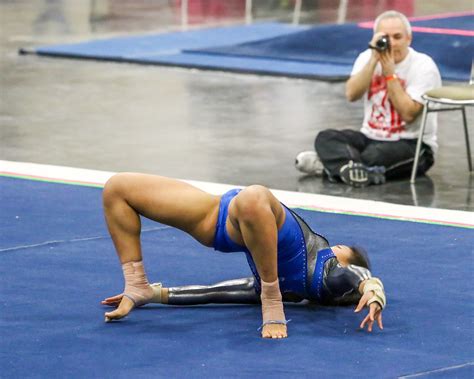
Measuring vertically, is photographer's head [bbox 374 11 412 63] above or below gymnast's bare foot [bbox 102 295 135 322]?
above

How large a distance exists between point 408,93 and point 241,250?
2.85 m

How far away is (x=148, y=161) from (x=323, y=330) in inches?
137

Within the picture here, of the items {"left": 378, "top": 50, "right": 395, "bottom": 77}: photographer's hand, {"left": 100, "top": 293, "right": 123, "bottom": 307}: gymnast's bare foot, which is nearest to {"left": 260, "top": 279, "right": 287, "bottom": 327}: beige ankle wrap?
{"left": 100, "top": 293, "right": 123, "bottom": 307}: gymnast's bare foot

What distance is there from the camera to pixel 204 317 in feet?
16.1

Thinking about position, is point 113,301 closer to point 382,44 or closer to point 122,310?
point 122,310

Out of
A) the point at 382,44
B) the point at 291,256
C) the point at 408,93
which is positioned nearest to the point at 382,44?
the point at 382,44

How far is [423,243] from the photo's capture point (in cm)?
600

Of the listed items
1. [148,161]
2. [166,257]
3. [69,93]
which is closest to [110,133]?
[148,161]

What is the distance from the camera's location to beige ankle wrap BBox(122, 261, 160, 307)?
16.1 ft

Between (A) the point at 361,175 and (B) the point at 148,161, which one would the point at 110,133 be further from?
(A) the point at 361,175

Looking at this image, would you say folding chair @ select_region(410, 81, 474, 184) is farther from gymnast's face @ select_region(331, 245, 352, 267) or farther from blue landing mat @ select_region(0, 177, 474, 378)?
gymnast's face @ select_region(331, 245, 352, 267)

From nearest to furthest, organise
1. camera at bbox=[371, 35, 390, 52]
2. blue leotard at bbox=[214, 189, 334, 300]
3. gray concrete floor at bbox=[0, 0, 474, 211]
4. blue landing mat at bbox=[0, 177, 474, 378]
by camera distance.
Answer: blue landing mat at bbox=[0, 177, 474, 378], blue leotard at bbox=[214, 189, 334, 300], camera at bbox=[371, 35, 390, 52], gray concrete floor at bbox=[0, 0, 474, 211]

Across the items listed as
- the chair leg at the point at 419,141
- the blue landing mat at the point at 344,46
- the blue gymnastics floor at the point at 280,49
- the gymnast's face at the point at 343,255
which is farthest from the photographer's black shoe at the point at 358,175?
the blue landing mat at the point at 344,46

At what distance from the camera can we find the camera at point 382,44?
23.6 feet
